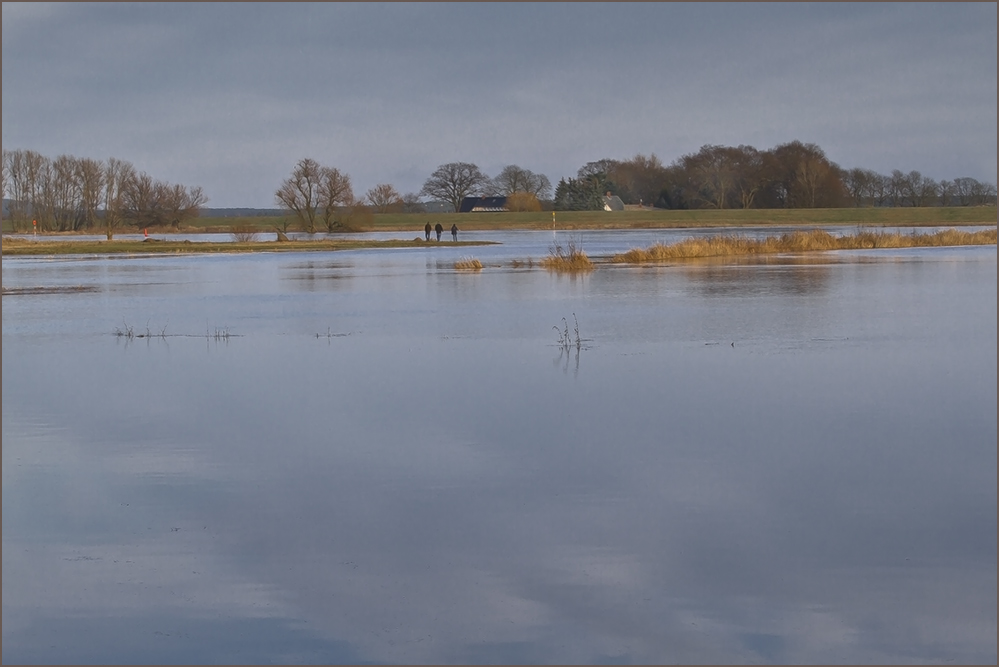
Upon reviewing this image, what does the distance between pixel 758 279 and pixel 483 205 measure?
85.3 metres

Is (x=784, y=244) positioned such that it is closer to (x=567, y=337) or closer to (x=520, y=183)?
(x=567, y=337)

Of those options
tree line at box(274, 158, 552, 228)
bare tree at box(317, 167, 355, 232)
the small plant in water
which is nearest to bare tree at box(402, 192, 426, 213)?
Answer: tree line at box(274, 158, 552, 228)

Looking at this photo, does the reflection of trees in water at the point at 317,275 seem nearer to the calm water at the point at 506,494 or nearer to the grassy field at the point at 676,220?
the calm water at the point at 506,494

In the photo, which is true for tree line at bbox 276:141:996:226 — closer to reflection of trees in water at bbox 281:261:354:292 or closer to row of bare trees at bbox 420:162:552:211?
row of bare trees at bbox 420:162:552:211

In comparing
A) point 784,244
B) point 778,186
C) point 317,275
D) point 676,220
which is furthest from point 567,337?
point 778,186

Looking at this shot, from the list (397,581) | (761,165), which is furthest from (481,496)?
(761,165)

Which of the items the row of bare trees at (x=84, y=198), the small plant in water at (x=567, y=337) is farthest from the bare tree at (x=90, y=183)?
the small plant in water at (x=567, y=337)

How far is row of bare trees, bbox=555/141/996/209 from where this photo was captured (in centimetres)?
9412

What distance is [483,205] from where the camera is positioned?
10894 cm

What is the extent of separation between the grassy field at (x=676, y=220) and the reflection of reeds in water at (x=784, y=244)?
28.7 meters

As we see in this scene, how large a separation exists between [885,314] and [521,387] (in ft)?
27.0

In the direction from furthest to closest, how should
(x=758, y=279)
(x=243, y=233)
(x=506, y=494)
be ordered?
(x=243, y=233) → (x=758, y=279) → (x=506, y=494)

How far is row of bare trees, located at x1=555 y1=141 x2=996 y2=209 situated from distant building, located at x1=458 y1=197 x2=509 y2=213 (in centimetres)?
763

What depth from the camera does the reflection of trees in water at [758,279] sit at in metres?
21.6
